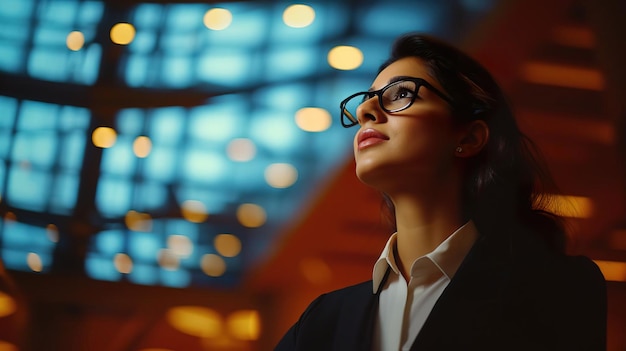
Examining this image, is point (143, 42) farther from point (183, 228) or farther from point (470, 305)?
point (470, 305)

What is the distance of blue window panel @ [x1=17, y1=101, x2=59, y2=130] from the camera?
1.52m

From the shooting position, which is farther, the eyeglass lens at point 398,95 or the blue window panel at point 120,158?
the blue window panel at point 120,158

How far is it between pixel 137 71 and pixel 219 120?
26 centimetres

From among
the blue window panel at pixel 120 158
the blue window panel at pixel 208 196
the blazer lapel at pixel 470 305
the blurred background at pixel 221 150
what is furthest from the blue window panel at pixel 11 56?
the blazer lapel at pixel 470 305

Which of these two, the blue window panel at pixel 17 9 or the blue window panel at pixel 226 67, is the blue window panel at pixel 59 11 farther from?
the blue window panel at pixel 226 67

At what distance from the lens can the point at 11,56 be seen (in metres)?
1.62

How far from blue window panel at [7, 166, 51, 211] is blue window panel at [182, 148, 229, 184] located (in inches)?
13.7

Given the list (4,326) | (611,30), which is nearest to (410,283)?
(611,30)

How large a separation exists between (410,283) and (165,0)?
3.28ft

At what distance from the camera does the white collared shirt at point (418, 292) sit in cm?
96

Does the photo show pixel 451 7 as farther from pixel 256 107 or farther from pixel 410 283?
pixel 410 283

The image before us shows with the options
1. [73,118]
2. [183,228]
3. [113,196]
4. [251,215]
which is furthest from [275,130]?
[73,118]

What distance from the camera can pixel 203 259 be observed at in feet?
4.53

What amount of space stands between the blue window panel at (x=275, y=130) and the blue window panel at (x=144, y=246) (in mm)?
318
